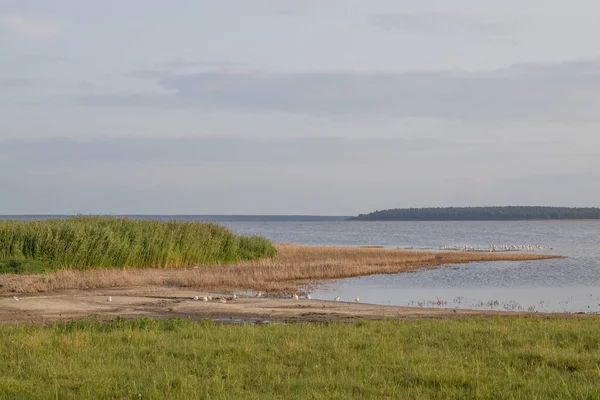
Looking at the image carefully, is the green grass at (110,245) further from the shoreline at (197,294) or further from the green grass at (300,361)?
the green grass at (300,361)

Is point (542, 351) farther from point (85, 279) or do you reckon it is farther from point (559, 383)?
point (85, 279)

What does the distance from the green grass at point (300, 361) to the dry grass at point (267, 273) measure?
35.5 ft

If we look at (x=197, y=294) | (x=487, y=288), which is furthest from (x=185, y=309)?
(x=487, y=288)

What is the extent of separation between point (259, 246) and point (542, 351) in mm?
32201

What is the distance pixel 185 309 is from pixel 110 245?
46.8ft

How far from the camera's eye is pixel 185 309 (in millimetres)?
19547

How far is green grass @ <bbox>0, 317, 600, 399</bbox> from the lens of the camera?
9.61 m

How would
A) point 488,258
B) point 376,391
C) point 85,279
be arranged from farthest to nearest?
point 488,258 < point 85,279 < point 376,391

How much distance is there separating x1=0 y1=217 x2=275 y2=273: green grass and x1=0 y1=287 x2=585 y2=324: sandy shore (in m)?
8.22

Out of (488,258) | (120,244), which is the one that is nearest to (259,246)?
(120,244)

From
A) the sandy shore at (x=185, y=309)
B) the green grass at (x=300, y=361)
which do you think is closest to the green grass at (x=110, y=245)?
the sandy shore at (x=185, y=309)

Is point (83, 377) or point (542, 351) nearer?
point (83, 377)

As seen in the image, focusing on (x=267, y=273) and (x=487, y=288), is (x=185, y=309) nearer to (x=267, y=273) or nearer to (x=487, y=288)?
(x=267, y=273)

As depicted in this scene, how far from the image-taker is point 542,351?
39.0ft
